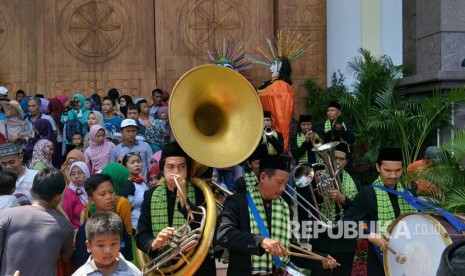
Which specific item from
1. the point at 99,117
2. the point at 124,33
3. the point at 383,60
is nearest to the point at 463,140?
the point at 99,117

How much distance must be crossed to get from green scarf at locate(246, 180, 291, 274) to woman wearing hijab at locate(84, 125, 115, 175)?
4215 mm

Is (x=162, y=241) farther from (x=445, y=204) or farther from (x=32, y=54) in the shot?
(x=32, y=54)

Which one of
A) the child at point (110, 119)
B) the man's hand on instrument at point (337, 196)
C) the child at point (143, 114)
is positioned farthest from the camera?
the child at point (143, 114)

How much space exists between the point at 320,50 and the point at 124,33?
136 inches

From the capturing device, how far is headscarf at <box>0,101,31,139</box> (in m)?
Result: 9.67

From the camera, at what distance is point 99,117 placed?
1031 cm

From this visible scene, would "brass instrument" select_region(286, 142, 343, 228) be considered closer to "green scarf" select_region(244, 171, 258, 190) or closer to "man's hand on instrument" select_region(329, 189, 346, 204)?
"man's hand on instrument" select_region(329, 189, 346, 204)

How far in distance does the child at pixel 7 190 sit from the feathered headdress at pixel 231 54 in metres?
7.53

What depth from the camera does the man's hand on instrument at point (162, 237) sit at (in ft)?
15.1

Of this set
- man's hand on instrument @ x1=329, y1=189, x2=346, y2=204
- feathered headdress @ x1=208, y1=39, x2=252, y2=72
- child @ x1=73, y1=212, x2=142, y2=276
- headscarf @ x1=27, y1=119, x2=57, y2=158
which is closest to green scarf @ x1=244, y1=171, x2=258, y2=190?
man's hand on instrument @ x1=329, y1=189, x2=346, y2=204

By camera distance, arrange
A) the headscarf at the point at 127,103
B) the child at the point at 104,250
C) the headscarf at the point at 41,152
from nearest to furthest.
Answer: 1. the child at the point at 104,250
2. the headscarf at the point at 41,152
3. the headscarf at the point at 127,103

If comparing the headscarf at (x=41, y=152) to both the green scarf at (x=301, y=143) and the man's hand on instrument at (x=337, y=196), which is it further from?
the man's hand on instrument at (x=337, y=196)

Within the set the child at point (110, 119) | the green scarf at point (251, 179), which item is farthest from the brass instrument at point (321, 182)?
the child at point (110, 119)

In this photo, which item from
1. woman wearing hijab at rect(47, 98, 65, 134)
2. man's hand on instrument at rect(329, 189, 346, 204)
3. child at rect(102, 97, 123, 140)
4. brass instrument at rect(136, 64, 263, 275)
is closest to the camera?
brass instrument at rect(136, 64, 263, 275)
